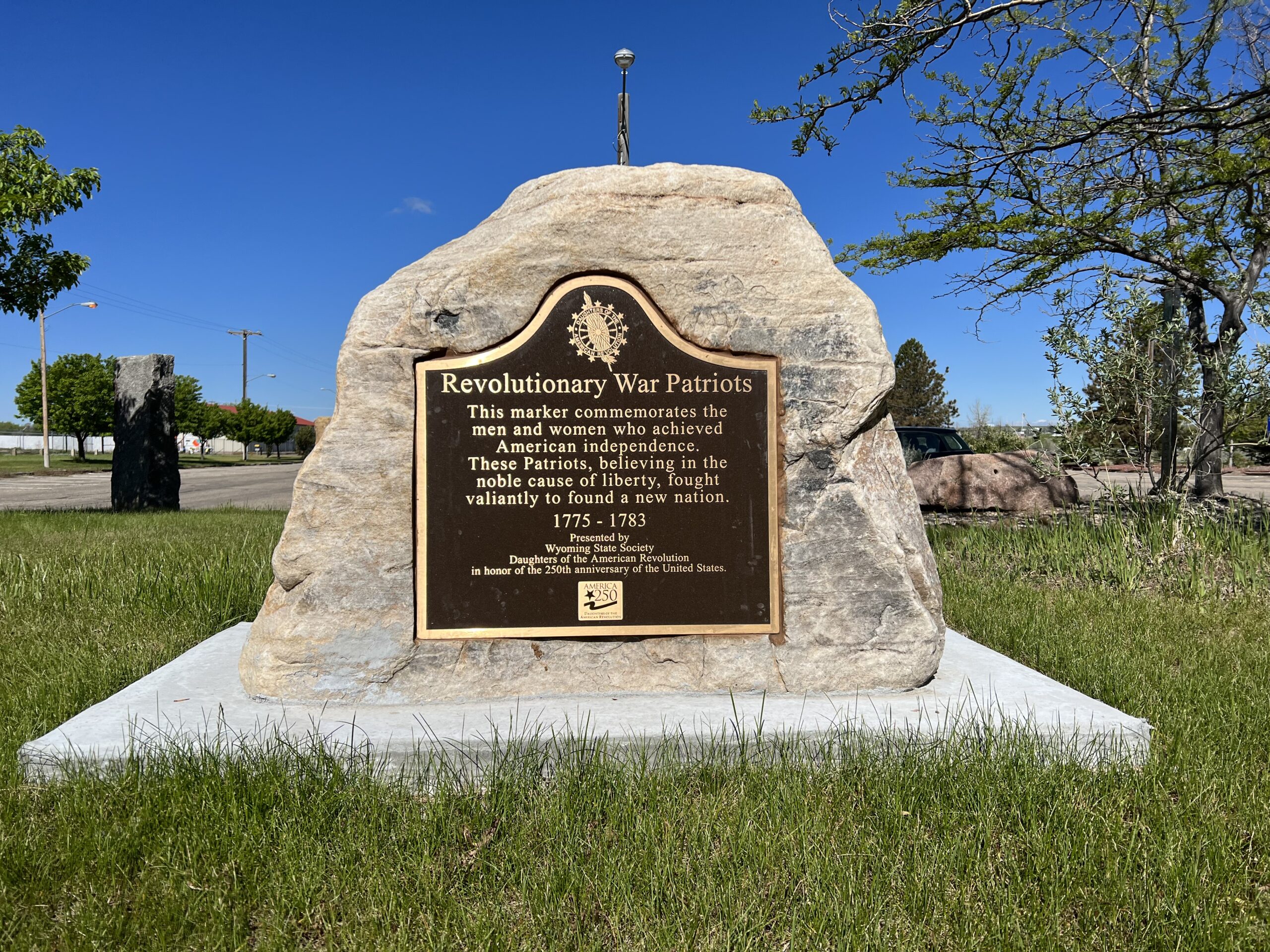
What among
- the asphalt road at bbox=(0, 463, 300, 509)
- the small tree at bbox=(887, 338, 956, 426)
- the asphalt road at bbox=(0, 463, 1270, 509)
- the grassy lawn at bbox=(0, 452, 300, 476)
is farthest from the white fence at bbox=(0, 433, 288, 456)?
the small tree at bbox=(887, 338, 956, 426)

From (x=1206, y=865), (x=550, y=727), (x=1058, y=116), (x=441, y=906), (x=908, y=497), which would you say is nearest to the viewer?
(x=441, y=906)

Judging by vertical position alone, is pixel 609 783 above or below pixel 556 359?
below

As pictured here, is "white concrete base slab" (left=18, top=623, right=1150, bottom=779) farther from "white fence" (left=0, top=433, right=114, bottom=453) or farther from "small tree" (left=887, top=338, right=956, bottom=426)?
"white fence" (left=0, top=433, right=114, bottom=453)

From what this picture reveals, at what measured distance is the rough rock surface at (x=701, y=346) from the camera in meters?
3.28

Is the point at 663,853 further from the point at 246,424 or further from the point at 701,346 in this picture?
the point at 246,424

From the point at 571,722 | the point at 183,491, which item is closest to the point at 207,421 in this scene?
the point at 183,491

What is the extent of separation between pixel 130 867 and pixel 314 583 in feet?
3.96

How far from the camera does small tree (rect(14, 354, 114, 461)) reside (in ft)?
135

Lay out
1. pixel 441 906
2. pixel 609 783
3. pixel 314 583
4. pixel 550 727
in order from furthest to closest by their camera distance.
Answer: pixel 314 583
pixel 550 727
pixel 609 783
pixel 441 906

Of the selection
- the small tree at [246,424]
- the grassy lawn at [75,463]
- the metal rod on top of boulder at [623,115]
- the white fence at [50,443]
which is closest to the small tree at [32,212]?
the metal rod on top of boulder at [623,115]

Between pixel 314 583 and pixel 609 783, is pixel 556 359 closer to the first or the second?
pixel 314 583

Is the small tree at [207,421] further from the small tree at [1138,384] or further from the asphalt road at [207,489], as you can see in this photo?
the small tree at [1138,384]

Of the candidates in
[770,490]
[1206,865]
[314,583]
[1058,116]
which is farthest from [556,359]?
[1058,116]

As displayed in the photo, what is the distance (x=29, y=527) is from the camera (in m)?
9.27
